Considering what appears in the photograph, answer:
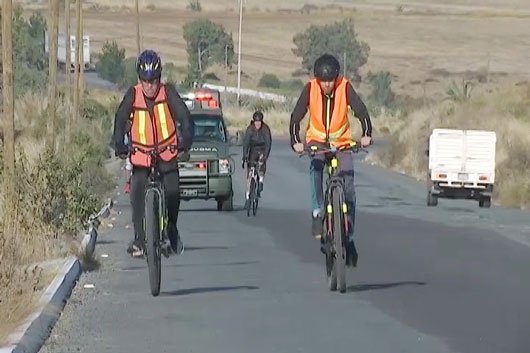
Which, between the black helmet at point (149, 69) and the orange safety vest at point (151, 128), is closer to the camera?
the black helmet at point (149, 69)

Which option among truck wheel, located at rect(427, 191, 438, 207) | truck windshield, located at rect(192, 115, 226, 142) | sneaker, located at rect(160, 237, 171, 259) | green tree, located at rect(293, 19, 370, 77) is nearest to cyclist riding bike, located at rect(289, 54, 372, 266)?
Answer: sneaker, located at rect(160, 237, 171, 259)

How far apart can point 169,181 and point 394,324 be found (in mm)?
2783

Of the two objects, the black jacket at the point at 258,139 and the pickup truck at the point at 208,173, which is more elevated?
the black jacket at the point at 258,139

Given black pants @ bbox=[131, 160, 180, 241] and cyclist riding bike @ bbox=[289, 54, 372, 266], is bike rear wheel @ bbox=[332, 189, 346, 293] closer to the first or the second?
cyclist riding bike @ bbox=[289, 54, 372, 266]

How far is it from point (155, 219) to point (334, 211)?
65.1 inches

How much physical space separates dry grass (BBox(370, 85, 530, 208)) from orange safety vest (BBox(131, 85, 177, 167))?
2059 centimetres

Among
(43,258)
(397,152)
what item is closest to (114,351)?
(43,258)

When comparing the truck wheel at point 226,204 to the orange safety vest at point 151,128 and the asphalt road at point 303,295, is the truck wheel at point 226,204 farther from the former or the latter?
the orange safety vest at point 151,128

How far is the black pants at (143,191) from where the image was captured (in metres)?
13.9

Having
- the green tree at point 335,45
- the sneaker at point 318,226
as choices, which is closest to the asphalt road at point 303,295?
the sneaker at point 318,226

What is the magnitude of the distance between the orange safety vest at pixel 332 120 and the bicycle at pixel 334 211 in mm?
140

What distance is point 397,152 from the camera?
54531 mm

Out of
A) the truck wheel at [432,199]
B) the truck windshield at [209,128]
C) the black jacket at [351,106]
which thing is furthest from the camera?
the truck wheel at [432,199]

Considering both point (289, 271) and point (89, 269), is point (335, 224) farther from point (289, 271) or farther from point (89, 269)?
point (89, 269)
